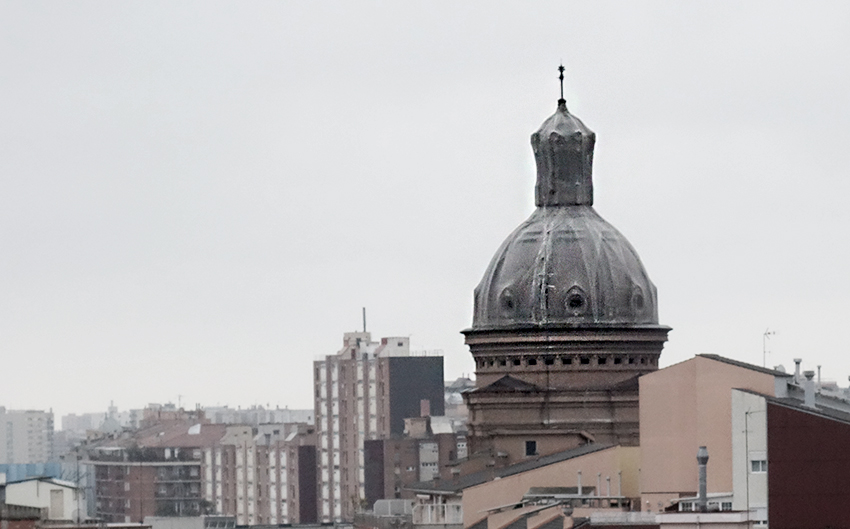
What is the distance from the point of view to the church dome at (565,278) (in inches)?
3632

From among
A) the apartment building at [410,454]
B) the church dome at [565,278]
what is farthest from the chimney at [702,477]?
the apartment building at [410,454]

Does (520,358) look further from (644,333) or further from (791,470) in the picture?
(791,470)

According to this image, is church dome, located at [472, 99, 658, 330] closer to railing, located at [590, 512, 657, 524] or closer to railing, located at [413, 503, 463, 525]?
railing, located at [413, 503, 463, 525]

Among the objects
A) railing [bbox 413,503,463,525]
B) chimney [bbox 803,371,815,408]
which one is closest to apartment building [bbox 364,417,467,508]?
railing [bbox 413,503,463,525]

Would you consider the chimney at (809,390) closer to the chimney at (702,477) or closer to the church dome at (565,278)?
the chimney at (702,477)

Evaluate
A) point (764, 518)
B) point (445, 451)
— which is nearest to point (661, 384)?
point (764, 518)

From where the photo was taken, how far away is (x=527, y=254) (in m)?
92.9

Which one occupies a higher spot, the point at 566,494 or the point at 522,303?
the point at 522,303

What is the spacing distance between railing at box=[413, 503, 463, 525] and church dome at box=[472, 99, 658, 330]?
7.54 m

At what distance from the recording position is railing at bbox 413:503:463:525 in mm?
85688

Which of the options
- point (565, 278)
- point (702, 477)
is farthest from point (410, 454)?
point (702, 477)

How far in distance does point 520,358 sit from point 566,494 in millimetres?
12000

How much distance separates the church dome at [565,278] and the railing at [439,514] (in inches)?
297

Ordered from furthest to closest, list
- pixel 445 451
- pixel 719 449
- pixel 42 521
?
pixel 445 451 < pixel 42 521 < pixel 719 449
